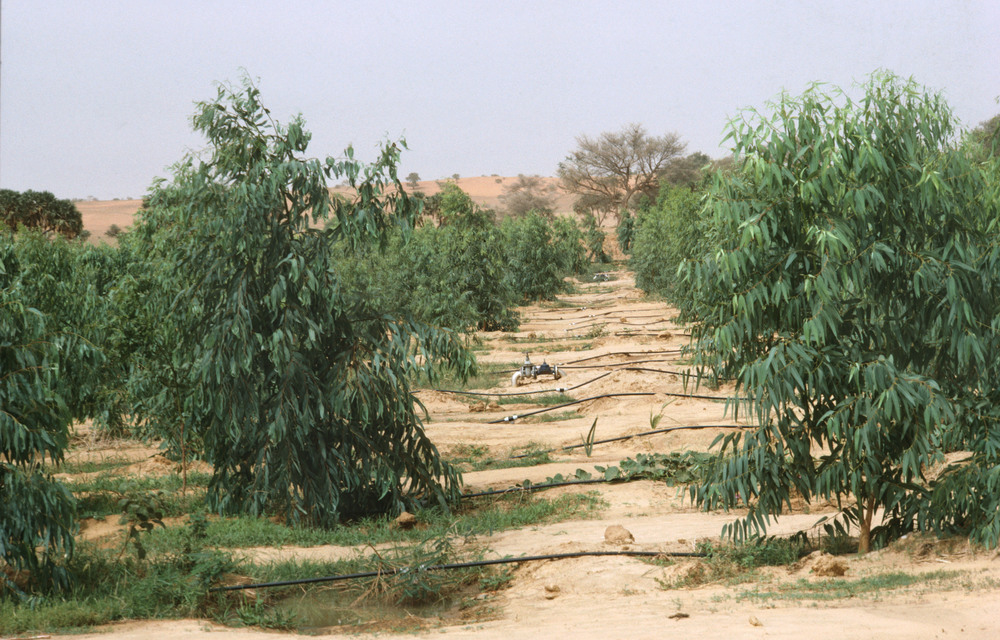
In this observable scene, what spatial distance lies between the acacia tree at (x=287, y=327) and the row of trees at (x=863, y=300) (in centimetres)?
302

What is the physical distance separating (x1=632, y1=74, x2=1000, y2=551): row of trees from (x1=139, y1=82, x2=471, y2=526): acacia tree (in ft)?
9.89

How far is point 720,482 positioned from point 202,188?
5.09 meters

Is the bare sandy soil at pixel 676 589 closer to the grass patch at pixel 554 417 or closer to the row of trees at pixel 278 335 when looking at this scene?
the row of trees at pixel 278 335

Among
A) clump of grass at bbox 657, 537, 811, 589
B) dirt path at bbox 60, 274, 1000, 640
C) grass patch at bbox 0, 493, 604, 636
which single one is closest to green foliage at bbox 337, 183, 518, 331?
dirt path at bbox 60, 274, 1000, 640

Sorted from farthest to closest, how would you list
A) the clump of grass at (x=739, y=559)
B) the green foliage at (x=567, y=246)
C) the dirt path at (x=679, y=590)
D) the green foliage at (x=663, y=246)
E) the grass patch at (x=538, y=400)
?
the green foliage at (x=567, y=246)
the green foliage at (x=663, y=246)
the grass patch at (x=538, y=400)
the clump of grass at (x=739, y=559)
the dirt path at (x=679, y=590)

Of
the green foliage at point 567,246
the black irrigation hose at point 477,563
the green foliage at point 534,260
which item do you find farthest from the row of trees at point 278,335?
the green foliage at point 567,246

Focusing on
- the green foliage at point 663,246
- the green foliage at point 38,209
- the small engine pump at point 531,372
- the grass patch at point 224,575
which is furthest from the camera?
the green foliage at point 38,209

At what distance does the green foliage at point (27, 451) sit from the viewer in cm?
555

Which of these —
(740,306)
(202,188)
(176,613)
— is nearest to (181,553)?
(176,613)

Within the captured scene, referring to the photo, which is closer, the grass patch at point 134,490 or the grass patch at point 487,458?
the grass patch at point 134,490

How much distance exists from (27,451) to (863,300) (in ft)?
18.8

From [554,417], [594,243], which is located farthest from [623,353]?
[594,243]

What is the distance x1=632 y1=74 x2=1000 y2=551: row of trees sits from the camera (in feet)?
17.8

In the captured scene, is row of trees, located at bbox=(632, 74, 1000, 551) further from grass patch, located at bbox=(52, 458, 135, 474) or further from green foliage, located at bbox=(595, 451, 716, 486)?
grass patch, located at bbox=(52, 458, 135, 474)
